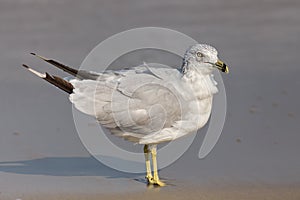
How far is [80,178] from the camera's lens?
681 centimetres

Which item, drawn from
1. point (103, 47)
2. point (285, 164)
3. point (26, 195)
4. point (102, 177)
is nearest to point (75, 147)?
point (102, 177)

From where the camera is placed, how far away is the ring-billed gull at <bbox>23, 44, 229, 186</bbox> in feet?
21.4

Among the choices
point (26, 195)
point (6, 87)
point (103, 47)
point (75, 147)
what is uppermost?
point (103, 47)

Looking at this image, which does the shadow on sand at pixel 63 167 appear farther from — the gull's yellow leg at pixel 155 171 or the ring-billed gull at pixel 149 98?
the ring-billed gull at pixel 149 98

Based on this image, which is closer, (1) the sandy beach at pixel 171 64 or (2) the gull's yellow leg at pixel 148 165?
(1) the sandy beach at pixel 171 64

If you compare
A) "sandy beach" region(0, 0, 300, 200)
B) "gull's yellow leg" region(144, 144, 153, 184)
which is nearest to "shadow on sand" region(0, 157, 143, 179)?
"sandy beach" region(0, 0, 300, 200)

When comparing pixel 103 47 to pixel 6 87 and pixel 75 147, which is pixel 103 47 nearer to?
pixel 6 87

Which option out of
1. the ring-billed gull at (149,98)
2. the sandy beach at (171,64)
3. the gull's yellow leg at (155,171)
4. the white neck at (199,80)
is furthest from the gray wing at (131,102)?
the sandy beach at (171,64)

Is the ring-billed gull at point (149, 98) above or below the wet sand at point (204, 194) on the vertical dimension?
above

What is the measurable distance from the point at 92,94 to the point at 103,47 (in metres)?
4.20

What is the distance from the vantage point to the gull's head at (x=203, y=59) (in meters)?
6.63

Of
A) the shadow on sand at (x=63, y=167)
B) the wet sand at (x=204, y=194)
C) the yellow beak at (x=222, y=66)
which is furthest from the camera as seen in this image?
the shadow on sand at (x=63, y=167)

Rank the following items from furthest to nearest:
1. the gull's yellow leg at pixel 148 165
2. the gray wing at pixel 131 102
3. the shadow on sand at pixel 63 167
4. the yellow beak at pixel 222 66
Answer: the shadow on sand at pixel 63 167
the gull's yellow leg at pixel 148 165
the yellow beak at pixel 222 66
the gray wing at pixel 131 102

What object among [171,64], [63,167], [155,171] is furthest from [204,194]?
[171,64]
